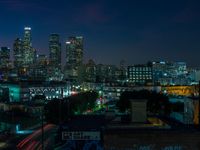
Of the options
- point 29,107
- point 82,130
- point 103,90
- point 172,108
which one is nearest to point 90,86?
point 103,90

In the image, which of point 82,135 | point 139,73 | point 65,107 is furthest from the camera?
point 139,73

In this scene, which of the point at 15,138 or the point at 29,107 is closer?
the point at 15,138

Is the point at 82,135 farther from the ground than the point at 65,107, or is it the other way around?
the point at 82,135

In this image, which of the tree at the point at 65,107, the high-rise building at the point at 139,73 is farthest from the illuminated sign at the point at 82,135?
the high-rise building at the point at 139,73

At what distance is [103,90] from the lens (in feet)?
474

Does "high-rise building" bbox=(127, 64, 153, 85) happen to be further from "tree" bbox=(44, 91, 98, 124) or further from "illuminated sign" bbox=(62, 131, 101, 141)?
"illuminated sign" bbox=(62, 131, 101, 141)

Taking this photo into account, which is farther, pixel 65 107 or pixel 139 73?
pixel 139 73

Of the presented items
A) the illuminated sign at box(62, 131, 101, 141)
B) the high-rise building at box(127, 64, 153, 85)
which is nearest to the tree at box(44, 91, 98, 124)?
the illuminated sign at box(62, 131, 101, 141)

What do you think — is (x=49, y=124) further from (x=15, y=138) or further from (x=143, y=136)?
(x=143, y=136)

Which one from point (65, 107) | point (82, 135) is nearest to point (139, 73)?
point (65, 107)

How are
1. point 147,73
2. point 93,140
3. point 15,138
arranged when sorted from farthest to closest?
point 147,73 → point 15,138 → point 93,140

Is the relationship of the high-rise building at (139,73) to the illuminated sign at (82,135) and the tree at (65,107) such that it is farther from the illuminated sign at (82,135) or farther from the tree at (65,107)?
the illuminated sign at (82,135)

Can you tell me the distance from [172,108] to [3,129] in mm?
22625

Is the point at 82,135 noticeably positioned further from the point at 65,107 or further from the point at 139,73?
the point at 139,73
